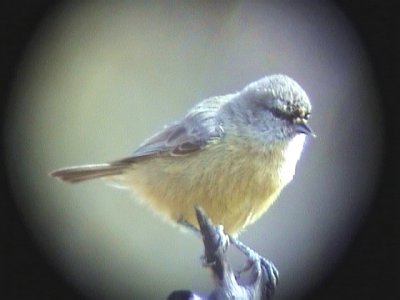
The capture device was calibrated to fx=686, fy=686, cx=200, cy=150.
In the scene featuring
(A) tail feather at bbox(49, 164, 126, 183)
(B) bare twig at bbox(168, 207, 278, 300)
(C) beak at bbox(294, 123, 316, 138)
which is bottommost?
(B) bare twig at bbox(168, 207, 278, 300)

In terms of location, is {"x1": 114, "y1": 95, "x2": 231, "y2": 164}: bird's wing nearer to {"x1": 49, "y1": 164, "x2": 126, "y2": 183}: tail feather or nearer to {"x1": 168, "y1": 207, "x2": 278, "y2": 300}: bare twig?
{"x1": 49, "y1": 164, "x2": 126, "y2": 183}: tail feather

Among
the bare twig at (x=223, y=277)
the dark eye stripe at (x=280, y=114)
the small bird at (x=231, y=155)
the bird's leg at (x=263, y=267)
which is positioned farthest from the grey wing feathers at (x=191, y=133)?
the bare twig at (x=223, y=277)

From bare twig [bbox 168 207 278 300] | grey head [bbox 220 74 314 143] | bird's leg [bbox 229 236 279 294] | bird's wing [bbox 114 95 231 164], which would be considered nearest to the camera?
bare twig [bbox 168 207 278 300]

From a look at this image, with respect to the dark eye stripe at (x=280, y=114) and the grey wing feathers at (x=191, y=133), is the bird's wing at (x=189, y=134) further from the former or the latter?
the dark eye stripe at (x=280, y=114)

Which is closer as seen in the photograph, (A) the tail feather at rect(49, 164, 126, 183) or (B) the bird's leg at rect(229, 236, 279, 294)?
(B) the bird's leg at rect(229, 236, 279, 294)

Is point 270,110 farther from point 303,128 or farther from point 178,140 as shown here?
point 178,140

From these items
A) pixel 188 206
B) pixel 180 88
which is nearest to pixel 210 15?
pixel 180 88

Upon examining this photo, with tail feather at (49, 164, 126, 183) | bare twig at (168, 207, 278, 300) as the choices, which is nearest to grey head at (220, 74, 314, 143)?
tail feather at (49, 164, 126, 183)

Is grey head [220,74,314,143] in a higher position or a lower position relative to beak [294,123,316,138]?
higher
